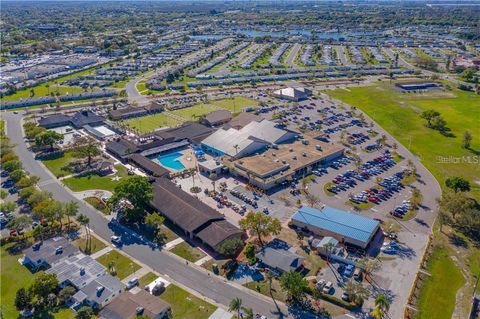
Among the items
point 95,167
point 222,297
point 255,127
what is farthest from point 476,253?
point 95,167

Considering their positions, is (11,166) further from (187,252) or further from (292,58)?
(292,58)

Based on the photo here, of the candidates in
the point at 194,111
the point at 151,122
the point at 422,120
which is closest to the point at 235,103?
the point at 194,111

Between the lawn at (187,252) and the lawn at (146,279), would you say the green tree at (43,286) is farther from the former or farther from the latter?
the lawn at (187,252)

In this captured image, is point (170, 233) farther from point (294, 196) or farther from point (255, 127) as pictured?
point (255, 127)

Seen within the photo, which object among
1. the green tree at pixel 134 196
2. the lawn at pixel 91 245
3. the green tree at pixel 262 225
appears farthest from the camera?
the green tree at pixel 134 196

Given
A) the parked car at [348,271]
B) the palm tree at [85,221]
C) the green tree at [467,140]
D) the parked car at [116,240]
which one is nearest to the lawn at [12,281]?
the palm tree at [85,221]

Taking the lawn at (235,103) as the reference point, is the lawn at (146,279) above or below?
below

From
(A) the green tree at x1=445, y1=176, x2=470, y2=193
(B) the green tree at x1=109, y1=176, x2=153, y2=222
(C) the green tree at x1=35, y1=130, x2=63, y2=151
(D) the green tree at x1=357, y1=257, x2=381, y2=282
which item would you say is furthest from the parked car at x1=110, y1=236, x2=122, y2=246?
(A) the green tree at x1=445, y1=176, x2=470, y2=193
